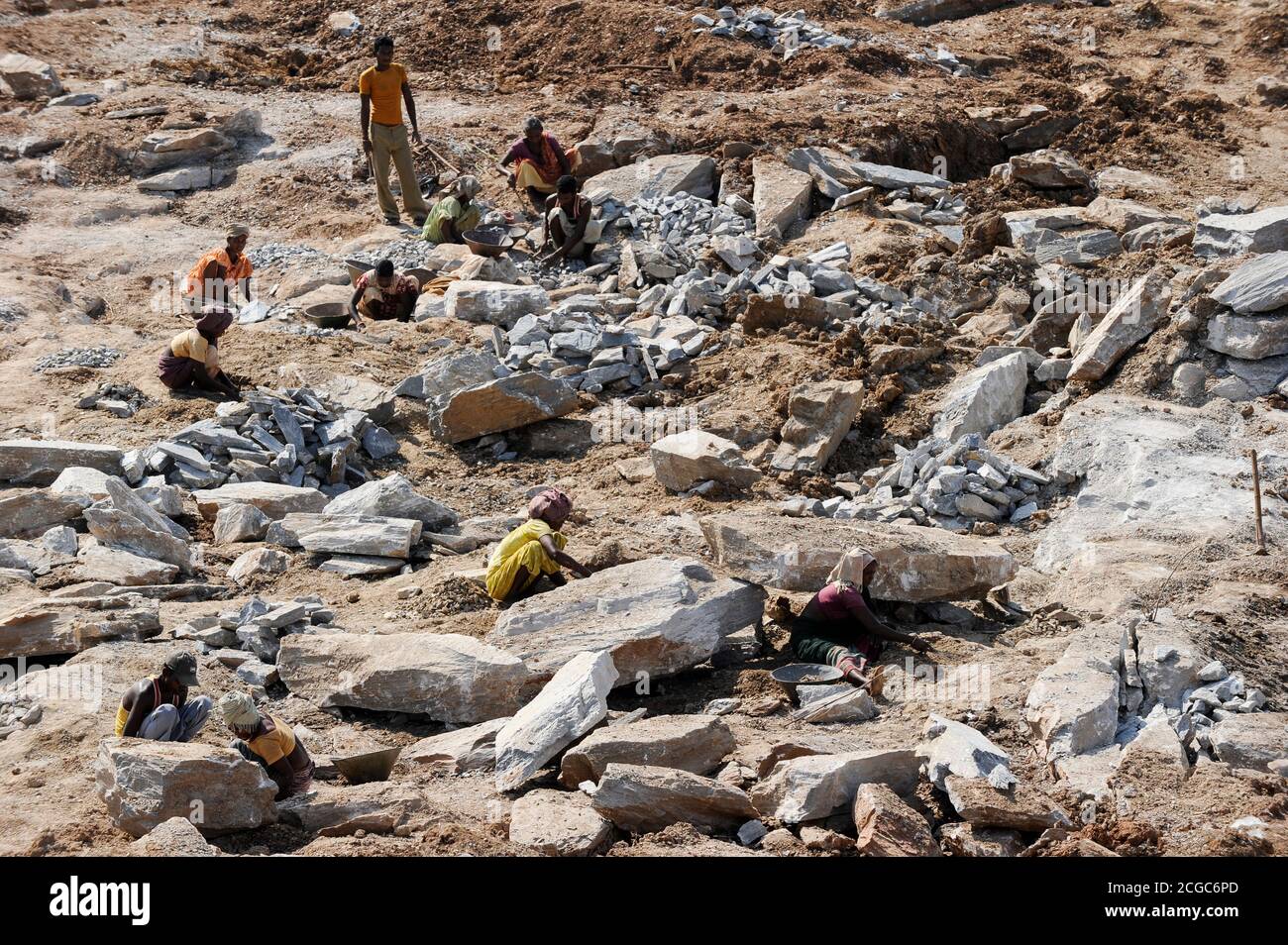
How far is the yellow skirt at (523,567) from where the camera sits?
6617mm

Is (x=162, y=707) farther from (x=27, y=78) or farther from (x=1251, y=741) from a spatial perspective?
(x=27, y=78)

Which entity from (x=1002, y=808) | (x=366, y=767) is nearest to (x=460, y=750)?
(x=366, y=767)

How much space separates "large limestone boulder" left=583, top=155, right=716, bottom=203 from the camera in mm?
11883

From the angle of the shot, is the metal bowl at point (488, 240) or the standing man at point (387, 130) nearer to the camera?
the metal bowl at point (488, 240)

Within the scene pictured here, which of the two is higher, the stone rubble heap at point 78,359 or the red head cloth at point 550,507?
the stone rubble heap at point 78,359

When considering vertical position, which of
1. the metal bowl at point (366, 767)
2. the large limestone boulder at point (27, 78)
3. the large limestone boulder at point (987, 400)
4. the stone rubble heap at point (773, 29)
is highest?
the stone rubble heap at point (773, 29)

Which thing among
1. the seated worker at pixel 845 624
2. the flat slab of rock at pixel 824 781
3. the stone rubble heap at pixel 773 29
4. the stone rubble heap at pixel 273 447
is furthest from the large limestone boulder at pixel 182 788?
the stone rubble heap at pixel 773 29

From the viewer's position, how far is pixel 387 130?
12031 mm

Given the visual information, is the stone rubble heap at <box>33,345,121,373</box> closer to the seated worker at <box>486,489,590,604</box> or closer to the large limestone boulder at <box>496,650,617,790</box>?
the seated worker at <box>486,489,590,604</box>

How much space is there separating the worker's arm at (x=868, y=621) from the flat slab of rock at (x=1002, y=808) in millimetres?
1446

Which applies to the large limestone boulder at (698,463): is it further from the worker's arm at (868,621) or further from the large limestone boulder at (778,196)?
the large limestone boulder at (778,196)

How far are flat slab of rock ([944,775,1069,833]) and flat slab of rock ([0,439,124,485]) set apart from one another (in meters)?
5.79

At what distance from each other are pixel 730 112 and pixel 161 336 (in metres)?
6.11

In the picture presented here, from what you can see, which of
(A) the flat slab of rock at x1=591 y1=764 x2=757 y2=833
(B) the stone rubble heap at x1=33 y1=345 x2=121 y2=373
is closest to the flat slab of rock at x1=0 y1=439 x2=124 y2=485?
(B) the stone rubble heap at x1=33 y1=345 x2=121 y2=373
